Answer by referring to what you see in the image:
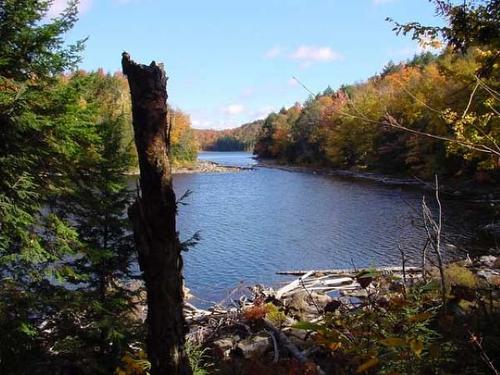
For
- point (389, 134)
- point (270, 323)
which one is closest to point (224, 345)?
point (270, 323)

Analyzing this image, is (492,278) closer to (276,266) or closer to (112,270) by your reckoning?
(276,266)

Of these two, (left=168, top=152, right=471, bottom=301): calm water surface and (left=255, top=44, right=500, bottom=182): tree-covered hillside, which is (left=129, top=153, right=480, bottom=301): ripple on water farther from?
(left=255, top=44, right=500, bottom=182): tree-covered hillside

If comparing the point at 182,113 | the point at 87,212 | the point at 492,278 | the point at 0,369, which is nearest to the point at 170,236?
the point at 0,369

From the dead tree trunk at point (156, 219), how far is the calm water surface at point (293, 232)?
8631 mm

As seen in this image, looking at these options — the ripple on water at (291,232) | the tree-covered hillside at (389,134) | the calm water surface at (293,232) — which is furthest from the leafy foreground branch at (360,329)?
the ripple on water at (291,232)

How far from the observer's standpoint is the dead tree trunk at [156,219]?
13.2 ft

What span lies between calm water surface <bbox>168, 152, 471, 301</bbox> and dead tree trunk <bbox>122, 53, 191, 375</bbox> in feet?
28.3

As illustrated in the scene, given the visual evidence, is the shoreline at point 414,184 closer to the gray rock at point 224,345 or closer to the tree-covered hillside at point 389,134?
the tree-covered hillside at point 389,134

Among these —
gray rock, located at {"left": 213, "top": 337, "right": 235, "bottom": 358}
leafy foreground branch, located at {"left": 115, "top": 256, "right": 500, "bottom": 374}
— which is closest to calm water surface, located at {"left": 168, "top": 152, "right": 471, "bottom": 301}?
leafy foreground branch, located at {"left": 115, "top": 256, "right": 500, "bottom": 374}

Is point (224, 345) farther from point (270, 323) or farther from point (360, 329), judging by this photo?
point (360, 329)

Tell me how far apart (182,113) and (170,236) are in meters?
106

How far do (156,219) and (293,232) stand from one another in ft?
82.9

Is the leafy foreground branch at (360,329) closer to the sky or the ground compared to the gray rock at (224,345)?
closer to the sky

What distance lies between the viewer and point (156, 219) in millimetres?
4039
